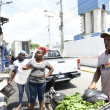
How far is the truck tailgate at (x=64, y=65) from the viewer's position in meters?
5.84

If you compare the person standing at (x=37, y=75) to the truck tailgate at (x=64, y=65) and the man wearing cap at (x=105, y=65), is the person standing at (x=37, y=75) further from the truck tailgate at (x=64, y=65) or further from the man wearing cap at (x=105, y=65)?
the truck tailgate at (x=64, y=65)

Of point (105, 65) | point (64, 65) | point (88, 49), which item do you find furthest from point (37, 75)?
point (88, 49)

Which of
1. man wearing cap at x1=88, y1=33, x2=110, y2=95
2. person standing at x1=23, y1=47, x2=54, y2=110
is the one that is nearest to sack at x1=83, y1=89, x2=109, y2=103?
man wearing cap at x1=88, y1=33, x2=110, y2=95

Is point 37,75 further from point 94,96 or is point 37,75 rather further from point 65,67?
point 65,67

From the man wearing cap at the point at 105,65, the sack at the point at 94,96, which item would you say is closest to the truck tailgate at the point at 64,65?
the man wearing cap at the point at 105,65

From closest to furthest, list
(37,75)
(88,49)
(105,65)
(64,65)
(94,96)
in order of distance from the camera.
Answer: (94,96) < (105,65) < (37,75) < (64,65) < (88,49)

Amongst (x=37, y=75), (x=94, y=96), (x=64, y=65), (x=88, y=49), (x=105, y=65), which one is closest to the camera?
(x=94, y=96)

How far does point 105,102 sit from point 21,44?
19309 millimetres

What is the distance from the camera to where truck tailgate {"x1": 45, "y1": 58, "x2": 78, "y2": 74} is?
5836mm

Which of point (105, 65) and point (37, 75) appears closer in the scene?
point (105, 65)

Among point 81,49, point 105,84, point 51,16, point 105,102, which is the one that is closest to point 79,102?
point 105,102

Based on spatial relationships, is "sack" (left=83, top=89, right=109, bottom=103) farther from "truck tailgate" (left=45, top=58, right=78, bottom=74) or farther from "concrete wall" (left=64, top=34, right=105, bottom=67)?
"concrete wall" (left=64, top=34, right=105, bottom=67)

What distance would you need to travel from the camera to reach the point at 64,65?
600cm

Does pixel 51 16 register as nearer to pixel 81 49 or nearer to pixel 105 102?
pixel 81 49
